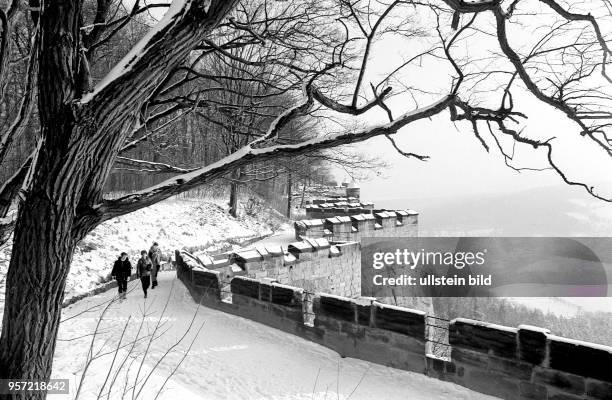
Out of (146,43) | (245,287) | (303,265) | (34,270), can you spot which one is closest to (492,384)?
(245,287)

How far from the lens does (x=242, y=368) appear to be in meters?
6.21

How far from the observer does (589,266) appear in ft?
94.3

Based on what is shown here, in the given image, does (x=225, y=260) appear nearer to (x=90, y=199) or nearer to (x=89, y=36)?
(x=89, y=36)

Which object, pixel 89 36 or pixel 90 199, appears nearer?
pixel 90 199

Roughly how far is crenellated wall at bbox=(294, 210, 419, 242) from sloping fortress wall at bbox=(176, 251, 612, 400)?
620cm

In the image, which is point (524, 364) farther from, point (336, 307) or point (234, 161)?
point (234, 161)

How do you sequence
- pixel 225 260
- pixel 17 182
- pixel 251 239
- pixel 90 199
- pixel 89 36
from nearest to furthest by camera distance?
pixel 90 199 → pixel 17 182 → pixel 89 36 → pixel 225 260 → pixel 251 239

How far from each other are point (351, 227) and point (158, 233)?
782 centimetres

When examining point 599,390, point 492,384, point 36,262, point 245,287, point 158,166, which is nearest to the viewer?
point 36,262

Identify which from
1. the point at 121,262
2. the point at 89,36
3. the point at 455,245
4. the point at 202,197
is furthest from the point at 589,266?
the point at 89,36

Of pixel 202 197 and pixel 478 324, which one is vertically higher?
pixel 202 197

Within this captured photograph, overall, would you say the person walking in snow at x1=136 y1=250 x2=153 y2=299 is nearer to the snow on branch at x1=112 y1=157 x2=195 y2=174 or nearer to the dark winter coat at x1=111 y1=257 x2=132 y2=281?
the dark winter coat at x1=111 y1=257 x2=132 y2=281

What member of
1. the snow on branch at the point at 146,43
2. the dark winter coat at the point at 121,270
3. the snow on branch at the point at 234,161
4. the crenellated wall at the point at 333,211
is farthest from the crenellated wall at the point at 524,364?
the crenellated wall at the point at 333,211

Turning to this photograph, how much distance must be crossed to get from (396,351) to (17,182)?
5.52 meters
